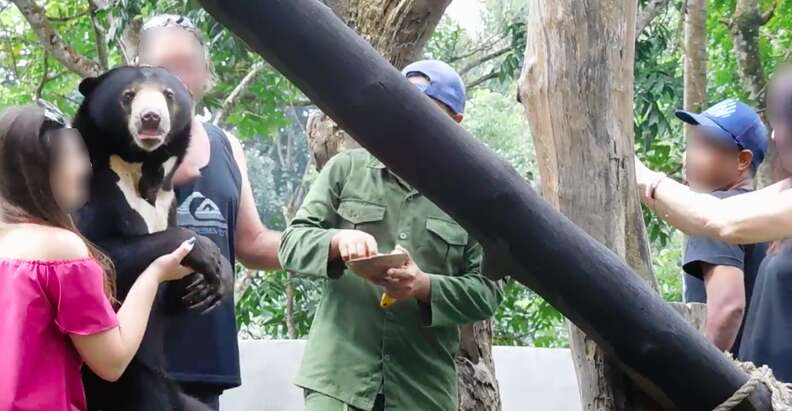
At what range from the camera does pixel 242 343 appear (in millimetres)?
6680

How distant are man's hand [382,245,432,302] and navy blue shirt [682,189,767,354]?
3.01ft

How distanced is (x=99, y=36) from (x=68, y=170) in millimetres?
6827

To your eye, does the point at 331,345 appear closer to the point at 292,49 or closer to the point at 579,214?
the point at 579,214

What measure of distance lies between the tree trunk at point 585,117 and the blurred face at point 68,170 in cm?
121

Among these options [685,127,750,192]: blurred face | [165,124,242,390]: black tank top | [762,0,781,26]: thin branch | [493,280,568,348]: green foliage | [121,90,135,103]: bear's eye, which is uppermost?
[762,0,781,26]: thin branch

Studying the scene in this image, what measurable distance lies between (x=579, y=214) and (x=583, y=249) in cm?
91

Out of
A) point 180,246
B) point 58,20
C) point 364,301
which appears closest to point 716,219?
point 364,301

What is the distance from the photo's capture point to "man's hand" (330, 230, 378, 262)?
3.26m

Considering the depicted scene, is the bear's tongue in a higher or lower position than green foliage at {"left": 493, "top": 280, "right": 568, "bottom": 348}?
higher

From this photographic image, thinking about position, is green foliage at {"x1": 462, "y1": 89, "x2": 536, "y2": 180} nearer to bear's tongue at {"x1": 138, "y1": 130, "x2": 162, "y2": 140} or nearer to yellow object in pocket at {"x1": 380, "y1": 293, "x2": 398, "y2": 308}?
yellow object in pocket at {"x1": 380, "y1": 293, "x2": 398, "y2": 308}

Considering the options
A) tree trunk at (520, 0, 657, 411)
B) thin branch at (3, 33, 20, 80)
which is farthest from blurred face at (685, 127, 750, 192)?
thin branch at (3, 33, 20, 80)

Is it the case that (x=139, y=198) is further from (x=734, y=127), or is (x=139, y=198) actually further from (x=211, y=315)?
(x=734, y=127)

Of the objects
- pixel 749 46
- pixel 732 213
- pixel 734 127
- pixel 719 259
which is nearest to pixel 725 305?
pixel 719 259

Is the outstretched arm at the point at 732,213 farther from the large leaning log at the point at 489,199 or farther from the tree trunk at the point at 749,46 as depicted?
the tree trunk at the point at 749,46
